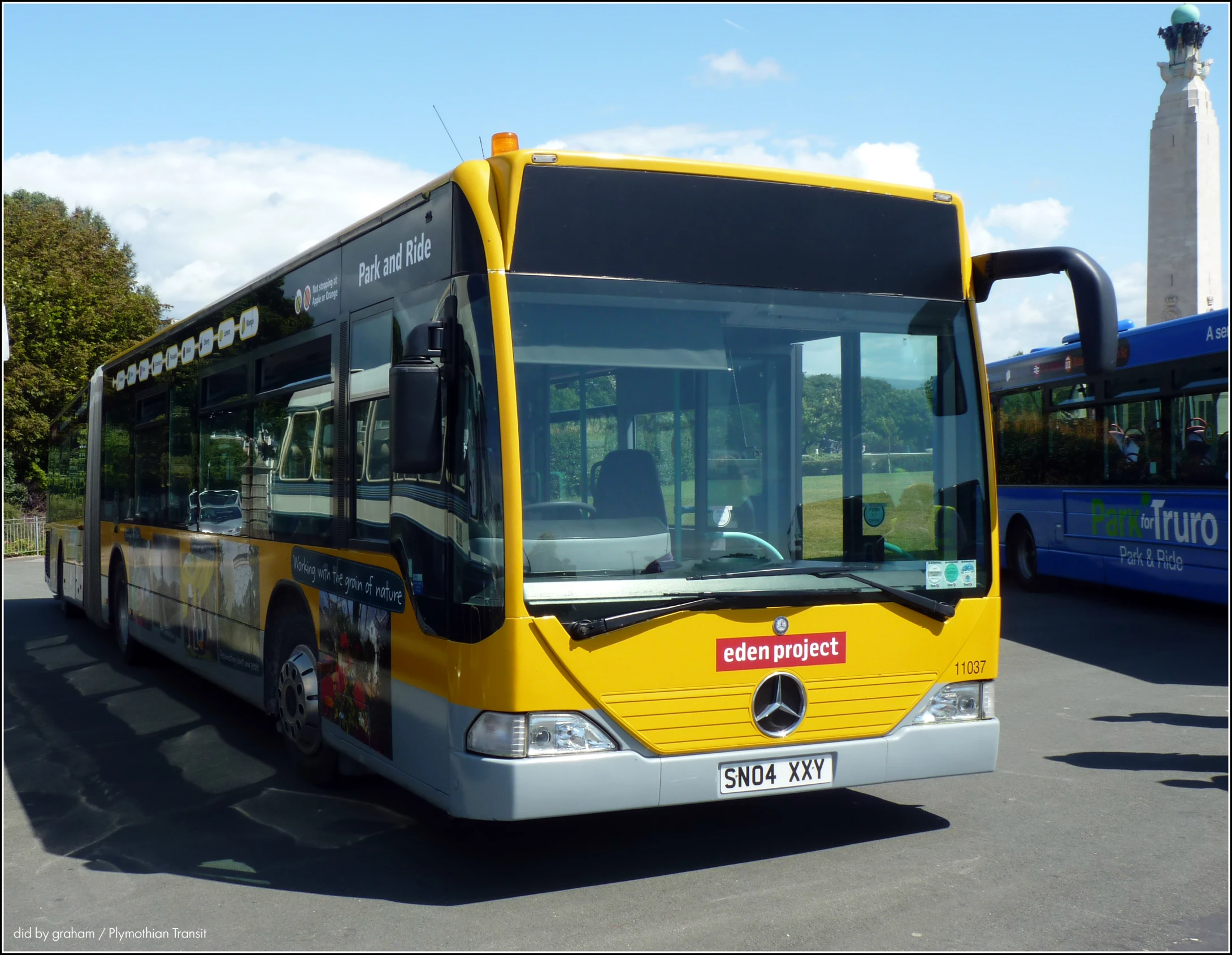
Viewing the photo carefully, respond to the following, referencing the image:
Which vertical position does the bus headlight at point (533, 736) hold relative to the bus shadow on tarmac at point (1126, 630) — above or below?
above

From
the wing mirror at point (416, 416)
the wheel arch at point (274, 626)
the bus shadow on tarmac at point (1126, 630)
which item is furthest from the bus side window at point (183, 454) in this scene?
the bus shadow on tarmac at point (1126, 630)

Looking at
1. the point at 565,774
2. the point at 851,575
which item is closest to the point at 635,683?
the point at 565,774

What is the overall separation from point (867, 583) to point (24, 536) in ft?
142

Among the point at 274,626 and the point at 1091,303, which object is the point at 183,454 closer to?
the point at 274,626

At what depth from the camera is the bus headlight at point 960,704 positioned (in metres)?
5.63

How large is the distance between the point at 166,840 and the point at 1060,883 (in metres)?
4.15

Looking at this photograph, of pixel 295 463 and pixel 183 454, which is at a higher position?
pixel 183 454

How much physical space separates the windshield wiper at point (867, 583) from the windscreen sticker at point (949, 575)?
0.08m

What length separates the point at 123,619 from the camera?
1252cm

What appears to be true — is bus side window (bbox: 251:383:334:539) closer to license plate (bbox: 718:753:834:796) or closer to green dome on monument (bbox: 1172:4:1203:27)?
license plate (bbox: 718:753:834:796)

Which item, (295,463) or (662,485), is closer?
(662,485)

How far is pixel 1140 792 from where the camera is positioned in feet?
22.2

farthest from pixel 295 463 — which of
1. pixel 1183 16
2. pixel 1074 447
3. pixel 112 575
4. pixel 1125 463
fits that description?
pixel 1183 16

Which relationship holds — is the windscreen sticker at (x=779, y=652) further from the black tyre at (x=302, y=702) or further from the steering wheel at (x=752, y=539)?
the black tyre at (x=302, y=702)
